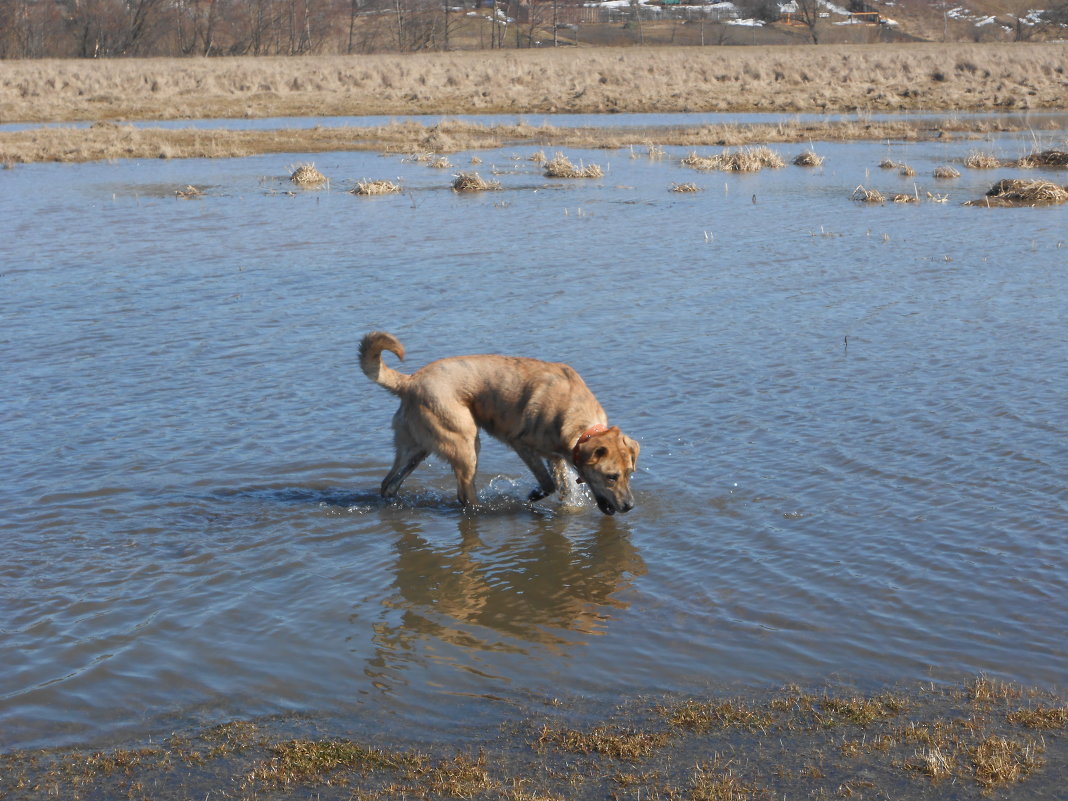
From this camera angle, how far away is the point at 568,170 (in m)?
29.6

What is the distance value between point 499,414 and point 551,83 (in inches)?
2130

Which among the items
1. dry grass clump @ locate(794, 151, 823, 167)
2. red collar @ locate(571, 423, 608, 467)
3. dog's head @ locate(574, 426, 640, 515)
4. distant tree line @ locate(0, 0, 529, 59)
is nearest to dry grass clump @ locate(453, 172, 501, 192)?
dry grass clump @ locate(794, 151, 823, 167)

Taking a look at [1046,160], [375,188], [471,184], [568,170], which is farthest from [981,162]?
[375,188]

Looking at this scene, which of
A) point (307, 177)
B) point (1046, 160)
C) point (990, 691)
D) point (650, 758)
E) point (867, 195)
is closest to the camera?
point (650, 758)

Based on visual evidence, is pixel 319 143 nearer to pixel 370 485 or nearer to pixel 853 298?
pixel 853 298

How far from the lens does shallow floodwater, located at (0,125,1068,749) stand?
247 inches

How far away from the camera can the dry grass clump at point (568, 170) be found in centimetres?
2944

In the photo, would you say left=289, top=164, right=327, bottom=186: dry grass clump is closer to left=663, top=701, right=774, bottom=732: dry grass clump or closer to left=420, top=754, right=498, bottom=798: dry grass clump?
left=663, top=701, right=774, bottom=732: dry grass clump

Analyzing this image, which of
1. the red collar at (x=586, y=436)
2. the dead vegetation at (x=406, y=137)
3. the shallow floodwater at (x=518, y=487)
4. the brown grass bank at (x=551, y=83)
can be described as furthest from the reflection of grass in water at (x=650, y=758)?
the brown grass bank at (x=551, y=83)

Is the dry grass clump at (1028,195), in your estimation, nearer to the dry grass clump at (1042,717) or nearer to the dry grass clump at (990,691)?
the dry grass clump at (990,691)

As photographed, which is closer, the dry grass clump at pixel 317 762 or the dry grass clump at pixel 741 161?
the dry grass clump at pixel 317 762

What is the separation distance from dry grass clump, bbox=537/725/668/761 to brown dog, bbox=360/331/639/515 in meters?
2.94

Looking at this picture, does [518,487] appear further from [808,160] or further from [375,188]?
[808,160]

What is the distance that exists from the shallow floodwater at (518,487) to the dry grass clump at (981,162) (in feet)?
32.1
